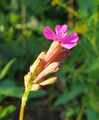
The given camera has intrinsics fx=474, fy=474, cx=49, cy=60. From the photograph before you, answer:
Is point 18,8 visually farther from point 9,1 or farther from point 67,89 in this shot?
point 67,89

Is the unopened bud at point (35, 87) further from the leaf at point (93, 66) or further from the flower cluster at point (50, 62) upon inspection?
the leaf at point (93, 66)

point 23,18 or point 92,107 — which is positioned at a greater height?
point 23,18


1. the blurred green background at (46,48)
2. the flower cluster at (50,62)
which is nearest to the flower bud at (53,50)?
the flower cluster at (50,62)

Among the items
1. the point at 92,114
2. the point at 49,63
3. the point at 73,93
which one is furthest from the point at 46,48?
the point at 49,63

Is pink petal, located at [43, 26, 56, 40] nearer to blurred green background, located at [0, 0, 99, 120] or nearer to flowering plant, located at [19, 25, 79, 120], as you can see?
flowering plant, located at [19, 25, 79, 120]

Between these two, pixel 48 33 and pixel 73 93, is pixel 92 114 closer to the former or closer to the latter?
pixel 73 93

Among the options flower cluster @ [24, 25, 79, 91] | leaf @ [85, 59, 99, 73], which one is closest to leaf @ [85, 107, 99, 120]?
leaf @ [85, 59, 99, 73]

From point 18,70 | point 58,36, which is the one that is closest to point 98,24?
point 18,70
